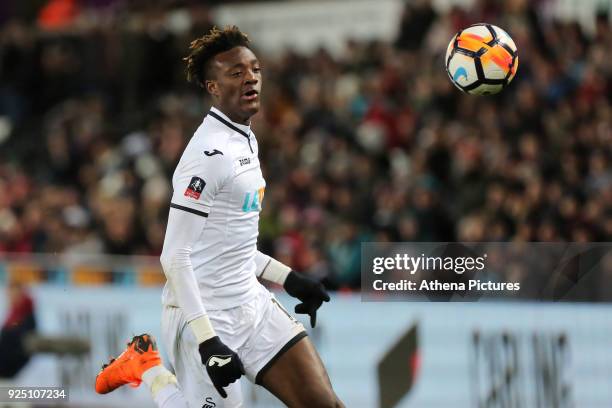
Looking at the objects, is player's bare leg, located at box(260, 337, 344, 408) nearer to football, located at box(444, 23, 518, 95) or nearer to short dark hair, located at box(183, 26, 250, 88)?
short dark hair, located at box(183, 26, 250, 88)

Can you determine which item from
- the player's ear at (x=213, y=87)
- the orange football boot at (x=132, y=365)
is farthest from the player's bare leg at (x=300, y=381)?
the player's ear at (x=213, y=87)

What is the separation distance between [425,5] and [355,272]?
4.49 meters

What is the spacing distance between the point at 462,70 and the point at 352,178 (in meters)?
5.61

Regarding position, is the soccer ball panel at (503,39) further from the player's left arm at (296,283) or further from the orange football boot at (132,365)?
the orange football boot at (132,365)

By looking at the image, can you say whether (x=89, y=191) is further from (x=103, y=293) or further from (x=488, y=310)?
(x=488, y=310)

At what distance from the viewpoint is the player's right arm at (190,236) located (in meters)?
5.79

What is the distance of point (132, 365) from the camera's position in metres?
6.54

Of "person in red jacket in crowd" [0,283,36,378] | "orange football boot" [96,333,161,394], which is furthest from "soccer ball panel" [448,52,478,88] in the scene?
"person in red jacket in crowd" [0,283,36,378]

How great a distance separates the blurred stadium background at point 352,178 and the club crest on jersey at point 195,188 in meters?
3.59

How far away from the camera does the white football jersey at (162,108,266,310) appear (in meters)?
5.85

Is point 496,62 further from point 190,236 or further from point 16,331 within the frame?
point 16,331

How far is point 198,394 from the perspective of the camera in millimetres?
6047

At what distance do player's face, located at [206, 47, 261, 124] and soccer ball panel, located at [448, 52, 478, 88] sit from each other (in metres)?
1.69

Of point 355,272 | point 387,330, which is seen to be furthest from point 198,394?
point 355,272
